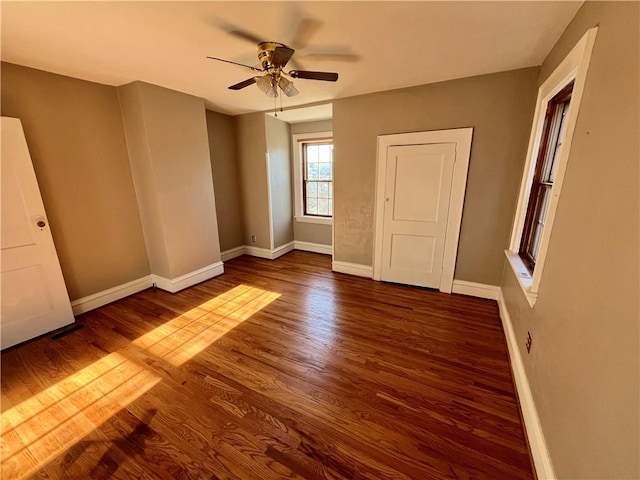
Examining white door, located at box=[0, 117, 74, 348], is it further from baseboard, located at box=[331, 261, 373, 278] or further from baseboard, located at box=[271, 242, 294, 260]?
baseboard, located at box=[331, 261, 373, 278]

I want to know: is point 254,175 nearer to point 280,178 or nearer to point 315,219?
point 280,178

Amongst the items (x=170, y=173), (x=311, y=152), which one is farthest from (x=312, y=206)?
(x=170, y=173)

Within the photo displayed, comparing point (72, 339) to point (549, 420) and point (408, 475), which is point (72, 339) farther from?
point (549, 420)

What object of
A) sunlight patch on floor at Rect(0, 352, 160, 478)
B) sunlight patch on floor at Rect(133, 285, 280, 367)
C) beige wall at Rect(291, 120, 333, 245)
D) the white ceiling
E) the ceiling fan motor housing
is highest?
the white ceiling

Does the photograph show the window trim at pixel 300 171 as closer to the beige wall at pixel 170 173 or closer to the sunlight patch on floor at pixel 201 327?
the beige wall at pixel 170 173

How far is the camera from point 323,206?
4.67 m

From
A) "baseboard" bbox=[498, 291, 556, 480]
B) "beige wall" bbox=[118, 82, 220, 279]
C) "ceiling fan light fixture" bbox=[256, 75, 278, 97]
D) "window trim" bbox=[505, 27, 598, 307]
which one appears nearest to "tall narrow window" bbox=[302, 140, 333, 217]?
"beige wall" bbox=[118, 82, 220, 279]

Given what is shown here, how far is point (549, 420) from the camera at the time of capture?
1214mm

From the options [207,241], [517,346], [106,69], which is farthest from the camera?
[207,241]

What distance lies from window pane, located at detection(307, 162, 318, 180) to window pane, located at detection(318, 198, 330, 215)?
42 centimetres

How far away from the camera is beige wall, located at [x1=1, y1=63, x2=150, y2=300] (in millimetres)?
2262

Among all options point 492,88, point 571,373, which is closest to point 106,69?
point 492,88

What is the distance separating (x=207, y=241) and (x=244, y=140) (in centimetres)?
179

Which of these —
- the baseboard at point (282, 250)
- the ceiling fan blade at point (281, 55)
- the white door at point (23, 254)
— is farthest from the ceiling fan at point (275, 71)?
the baseboard at point (282, 250)
